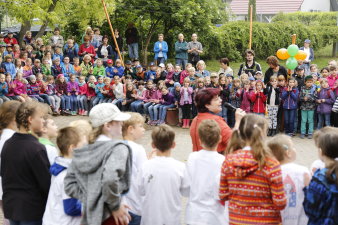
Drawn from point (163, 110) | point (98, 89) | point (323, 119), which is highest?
point (98, 89)

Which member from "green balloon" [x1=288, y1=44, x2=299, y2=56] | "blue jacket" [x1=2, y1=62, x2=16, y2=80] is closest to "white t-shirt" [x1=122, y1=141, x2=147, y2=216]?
"green balloon" [x1=288, y1=44, x2=299, y2=56]

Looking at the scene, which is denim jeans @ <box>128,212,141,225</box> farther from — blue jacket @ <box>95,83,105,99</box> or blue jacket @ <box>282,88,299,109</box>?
blue jacket @ <box>95,83,105,99</box>

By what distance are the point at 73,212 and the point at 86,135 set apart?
2.20ft

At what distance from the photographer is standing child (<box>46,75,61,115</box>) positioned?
1467 cm

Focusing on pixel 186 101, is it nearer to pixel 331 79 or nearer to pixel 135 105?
pixel 135 105

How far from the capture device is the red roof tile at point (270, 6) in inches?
1919

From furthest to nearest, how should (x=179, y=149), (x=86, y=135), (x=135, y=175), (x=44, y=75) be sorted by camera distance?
1. (x=44, y=75)
2. (x=179, y=149)
3. (x=135, y=175)
4. (x=86, y=135)

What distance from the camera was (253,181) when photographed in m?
3.82

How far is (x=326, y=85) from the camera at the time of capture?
11.9 metres

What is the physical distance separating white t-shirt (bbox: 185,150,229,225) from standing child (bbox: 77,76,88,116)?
1069 cm

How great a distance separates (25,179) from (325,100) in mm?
9204

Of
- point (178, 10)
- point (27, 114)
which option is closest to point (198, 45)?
point (178, 10)

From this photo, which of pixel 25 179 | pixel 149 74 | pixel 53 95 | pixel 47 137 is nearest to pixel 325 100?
pixel 149 74

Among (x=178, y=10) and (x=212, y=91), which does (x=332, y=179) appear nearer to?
(x=212, y=91)
